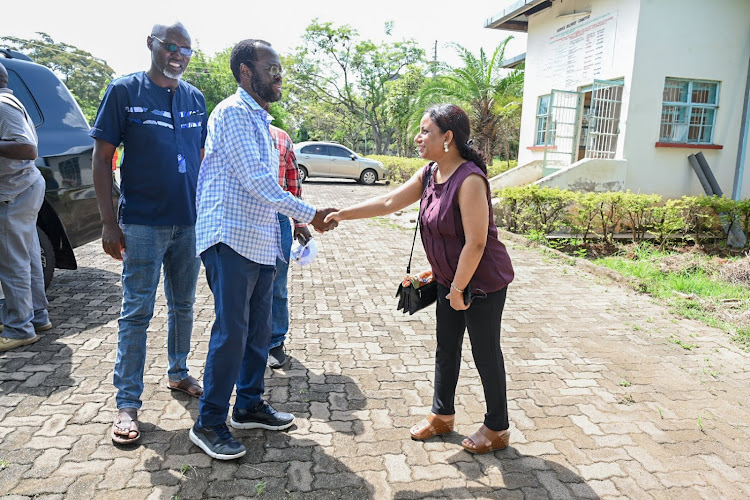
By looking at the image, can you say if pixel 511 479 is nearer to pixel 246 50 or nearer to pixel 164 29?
pixel 246 50

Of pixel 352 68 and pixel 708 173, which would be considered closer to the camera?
pixel 708 173

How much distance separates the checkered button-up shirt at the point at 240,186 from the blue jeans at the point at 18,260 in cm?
215

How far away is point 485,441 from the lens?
280 cm

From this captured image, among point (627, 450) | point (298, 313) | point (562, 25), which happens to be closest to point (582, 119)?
point (562, 25)

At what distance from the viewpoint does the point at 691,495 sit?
2.51m

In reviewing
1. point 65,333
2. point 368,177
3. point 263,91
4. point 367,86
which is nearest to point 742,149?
point 263,91

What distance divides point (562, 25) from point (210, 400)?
503 inches

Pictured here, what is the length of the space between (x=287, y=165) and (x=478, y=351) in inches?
72.7

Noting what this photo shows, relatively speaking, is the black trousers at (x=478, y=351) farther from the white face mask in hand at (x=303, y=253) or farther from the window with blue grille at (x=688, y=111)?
the window with blue grille at (x=688, y=111)

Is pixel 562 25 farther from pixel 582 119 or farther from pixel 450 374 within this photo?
pixel 450 374

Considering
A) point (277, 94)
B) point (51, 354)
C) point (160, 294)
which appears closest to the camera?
point (277, 94)

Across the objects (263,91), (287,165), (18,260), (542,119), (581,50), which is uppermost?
(581,50)

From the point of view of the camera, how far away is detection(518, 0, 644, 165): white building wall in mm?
10391

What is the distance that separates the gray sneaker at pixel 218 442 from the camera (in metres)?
2.63
